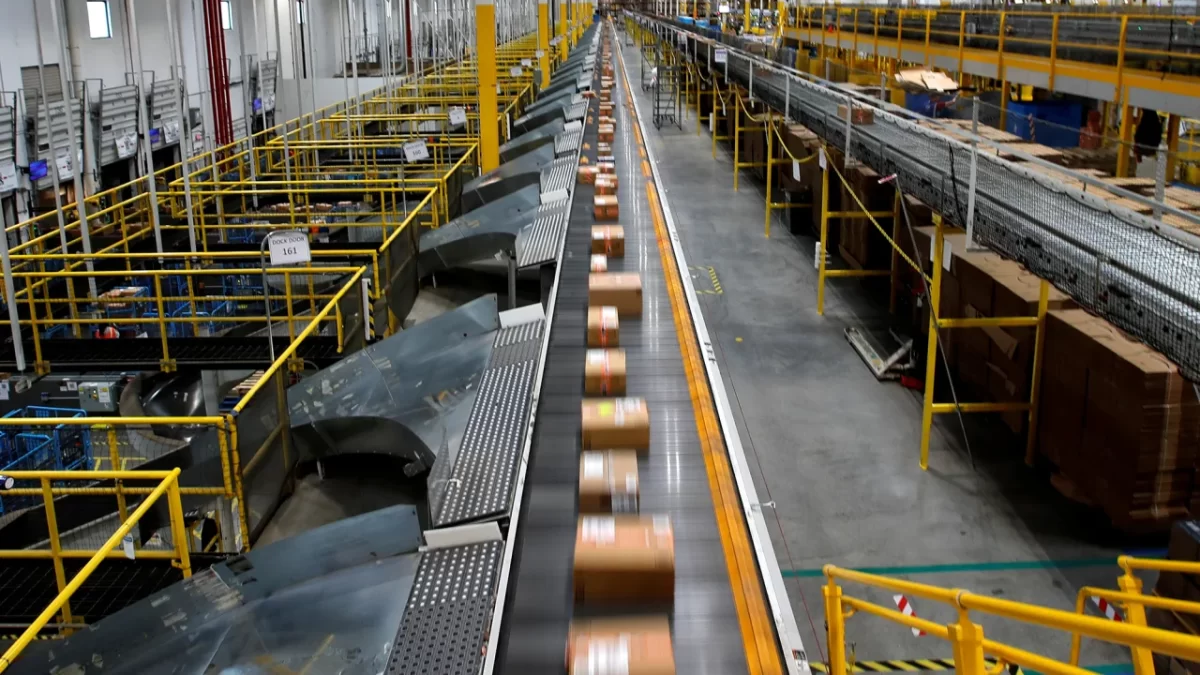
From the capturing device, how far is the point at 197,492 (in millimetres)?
5777

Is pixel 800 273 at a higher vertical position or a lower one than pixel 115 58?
lower

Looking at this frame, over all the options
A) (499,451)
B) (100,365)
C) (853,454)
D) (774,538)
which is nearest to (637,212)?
(853,454)

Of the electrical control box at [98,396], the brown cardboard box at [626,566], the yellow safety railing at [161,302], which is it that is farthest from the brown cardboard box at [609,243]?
the electrical control box at [98,396]

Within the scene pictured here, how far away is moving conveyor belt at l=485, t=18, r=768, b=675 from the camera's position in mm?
2644

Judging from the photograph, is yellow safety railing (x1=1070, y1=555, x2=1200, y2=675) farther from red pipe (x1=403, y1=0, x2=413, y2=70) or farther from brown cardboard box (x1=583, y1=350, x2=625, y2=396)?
red pipe (x1=403, y1=0, x2=413, y2=70)

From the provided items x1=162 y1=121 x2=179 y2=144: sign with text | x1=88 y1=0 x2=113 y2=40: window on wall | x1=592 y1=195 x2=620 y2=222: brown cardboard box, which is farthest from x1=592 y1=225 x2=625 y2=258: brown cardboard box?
x1=162 y1=121 x2=179 y2=144: sign with text

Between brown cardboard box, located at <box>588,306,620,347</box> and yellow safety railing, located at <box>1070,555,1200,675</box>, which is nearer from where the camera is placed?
yellow safety railing, located at <box>1070,555,1200,675</box>

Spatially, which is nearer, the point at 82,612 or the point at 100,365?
the point at 82,612

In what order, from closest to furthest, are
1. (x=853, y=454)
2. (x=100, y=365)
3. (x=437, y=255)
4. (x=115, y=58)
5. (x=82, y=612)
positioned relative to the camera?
(x=82, y=612)
(x=853, y=454)
(x=100, y=365)
(x=437, y=255)
(x=115, y=58)

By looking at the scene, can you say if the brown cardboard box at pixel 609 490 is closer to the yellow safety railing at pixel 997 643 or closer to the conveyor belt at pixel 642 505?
the conveyor belt at pixel 642 505

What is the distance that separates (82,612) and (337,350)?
357 centimetres

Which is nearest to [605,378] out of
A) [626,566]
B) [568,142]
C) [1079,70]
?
[626,566]

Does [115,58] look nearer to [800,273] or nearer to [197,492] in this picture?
[800,273]

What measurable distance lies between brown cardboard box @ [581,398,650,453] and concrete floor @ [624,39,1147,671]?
128 cm
